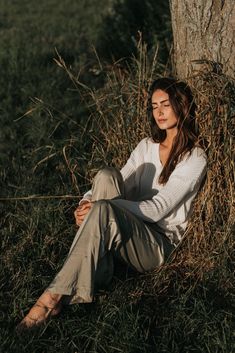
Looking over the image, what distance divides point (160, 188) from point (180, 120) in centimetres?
42

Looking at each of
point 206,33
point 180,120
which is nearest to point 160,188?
point 180,120

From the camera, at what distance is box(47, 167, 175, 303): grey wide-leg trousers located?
10.6ft

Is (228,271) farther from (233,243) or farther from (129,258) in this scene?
(129,258)

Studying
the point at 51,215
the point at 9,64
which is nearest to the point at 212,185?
the point at 51,215

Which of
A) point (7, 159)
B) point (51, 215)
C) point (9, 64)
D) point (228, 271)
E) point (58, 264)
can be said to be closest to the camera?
point (228, 271)

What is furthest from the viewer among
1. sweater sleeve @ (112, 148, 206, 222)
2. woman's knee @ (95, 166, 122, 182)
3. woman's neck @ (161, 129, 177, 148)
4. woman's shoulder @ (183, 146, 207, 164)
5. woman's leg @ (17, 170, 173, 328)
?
woman's neck @ (161, 129, 177, 148)

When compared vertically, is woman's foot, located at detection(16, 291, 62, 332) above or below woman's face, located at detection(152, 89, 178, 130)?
below

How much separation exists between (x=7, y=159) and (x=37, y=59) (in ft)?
6.34

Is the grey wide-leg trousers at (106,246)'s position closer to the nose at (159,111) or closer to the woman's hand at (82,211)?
the woman's hand at (82,211)

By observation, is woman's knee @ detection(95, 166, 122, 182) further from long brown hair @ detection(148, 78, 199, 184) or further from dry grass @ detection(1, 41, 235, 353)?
dry grass @ detection(1, 41, 235, 353)

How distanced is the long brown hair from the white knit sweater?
65 millimetres

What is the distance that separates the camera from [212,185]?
3.67 metres

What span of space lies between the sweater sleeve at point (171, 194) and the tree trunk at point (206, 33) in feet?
1.99

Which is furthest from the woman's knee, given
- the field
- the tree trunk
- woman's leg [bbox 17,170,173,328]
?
the tree trunk
